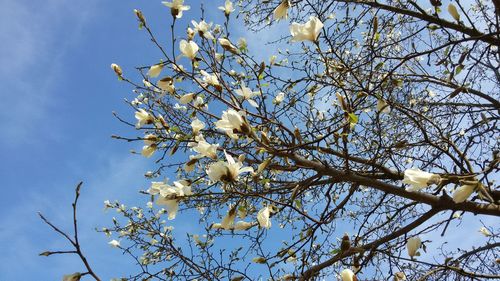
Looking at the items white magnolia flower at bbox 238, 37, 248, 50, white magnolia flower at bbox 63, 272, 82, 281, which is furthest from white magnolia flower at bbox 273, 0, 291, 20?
white magnolia flower at bbox 63, 272, 82, 281

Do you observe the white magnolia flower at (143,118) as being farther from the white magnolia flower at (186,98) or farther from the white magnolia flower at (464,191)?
the white magnolia flower at (464,191)

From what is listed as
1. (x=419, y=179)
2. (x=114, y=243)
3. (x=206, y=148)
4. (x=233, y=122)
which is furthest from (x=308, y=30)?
(x=114, y=243)

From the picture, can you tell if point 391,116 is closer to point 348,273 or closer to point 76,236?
point 348,273

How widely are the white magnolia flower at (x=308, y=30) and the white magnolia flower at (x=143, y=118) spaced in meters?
0.93

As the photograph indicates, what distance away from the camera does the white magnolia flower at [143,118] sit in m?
2.25

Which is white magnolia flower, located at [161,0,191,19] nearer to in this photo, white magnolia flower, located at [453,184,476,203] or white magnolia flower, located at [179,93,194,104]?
white magnolia flower, located at [179,93,194,104]

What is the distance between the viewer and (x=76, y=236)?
1276 millimetres

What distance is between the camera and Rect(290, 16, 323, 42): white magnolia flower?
6.23ft

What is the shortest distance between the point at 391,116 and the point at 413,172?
123 inches

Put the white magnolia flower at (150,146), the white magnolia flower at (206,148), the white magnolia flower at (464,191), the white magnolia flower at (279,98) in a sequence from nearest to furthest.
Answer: the white magnolia flower at (464,191) → the white magnolia flower at (206,148) → the white magnolia flower at (150,146) → the white magnolia flower at (279,98)

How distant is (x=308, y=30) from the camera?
1927 millimetres

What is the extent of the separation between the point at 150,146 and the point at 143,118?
17cm

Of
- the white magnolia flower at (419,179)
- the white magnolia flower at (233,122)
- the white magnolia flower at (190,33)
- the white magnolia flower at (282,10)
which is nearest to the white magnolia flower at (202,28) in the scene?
the white magnolia flower at (190,33)

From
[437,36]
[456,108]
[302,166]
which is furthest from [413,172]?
[437,36]
